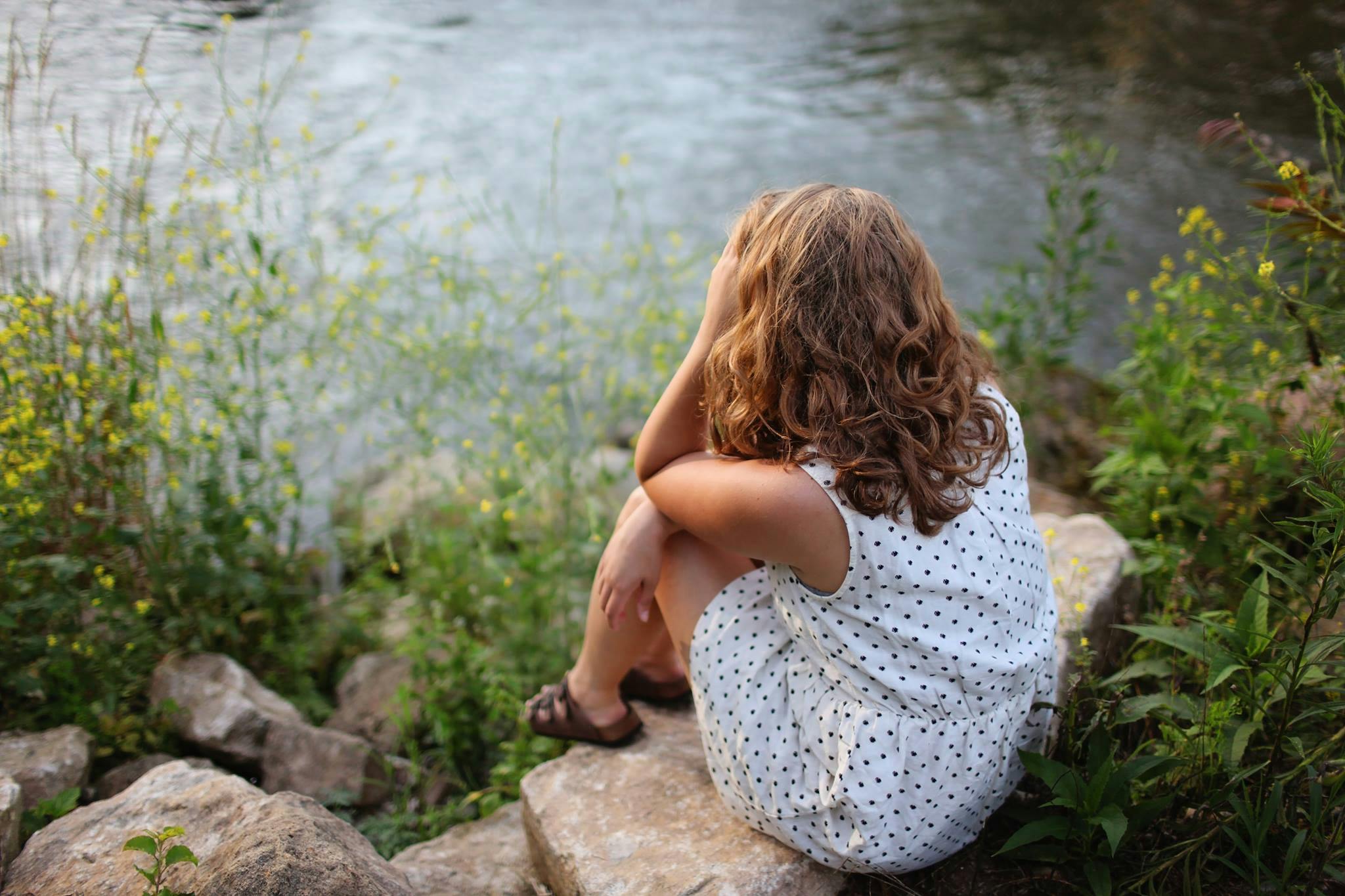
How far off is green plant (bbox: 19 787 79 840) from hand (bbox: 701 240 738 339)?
4.91ft

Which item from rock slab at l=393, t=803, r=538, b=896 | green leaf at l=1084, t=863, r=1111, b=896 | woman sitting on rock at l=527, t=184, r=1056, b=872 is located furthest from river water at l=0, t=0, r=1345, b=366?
green leaf at l=1084, t=863, r=1111, b=896

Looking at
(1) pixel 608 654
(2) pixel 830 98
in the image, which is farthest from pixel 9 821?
(2) pixel 830 98

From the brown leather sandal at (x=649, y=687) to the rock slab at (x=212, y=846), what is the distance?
2.17 feet

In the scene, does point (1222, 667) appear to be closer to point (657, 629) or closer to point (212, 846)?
point (657, 629)

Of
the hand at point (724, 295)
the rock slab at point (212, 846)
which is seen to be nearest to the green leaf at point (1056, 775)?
the hand at point (724, 295)

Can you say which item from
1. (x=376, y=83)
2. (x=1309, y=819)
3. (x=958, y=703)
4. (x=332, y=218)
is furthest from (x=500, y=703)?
(x=376, y=83)

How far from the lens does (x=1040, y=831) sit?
155 cm

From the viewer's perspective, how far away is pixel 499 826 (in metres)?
2.10

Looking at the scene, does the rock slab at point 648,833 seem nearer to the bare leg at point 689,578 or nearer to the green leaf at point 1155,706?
the bare leg at point 689,578

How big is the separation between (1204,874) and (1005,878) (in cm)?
32

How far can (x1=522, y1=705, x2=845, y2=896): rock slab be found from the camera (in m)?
1.65

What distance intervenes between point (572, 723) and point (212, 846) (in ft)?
2.31

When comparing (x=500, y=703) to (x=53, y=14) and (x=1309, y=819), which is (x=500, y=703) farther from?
(x=53, y=14)

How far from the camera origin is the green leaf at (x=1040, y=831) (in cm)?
154
